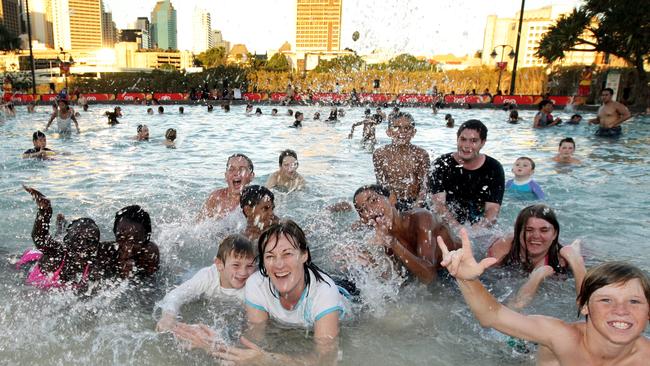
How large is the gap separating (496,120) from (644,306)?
20355 millimetres

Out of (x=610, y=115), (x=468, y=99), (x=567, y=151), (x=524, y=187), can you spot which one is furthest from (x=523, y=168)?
(x=468, y=99)

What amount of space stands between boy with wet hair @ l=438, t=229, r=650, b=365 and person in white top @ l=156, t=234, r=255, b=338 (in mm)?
1592

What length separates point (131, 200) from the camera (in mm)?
6906

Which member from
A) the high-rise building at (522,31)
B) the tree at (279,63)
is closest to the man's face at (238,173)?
the tree at (279,63)

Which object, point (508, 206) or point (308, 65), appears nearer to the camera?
point (508, 206)

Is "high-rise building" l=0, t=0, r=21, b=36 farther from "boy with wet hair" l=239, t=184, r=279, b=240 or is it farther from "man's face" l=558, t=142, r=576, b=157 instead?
"boy with wet hair" l=239, t=184, r=279, b=240

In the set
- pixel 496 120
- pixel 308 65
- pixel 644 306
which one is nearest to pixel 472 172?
pixel 644 306

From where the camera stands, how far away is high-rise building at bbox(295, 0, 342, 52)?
19.6 meters

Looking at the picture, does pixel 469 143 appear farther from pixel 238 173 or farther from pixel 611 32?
pixel 611 32

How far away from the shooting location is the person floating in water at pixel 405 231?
11.8 ft

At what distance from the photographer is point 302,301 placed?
3.01 meters

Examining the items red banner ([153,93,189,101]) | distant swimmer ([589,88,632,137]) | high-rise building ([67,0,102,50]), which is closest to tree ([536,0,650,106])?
distant swimmer ([589,88,632,137])

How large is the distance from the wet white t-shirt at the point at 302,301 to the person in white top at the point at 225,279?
1.09 ft

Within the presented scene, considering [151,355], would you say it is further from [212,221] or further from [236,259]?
[212,221]
